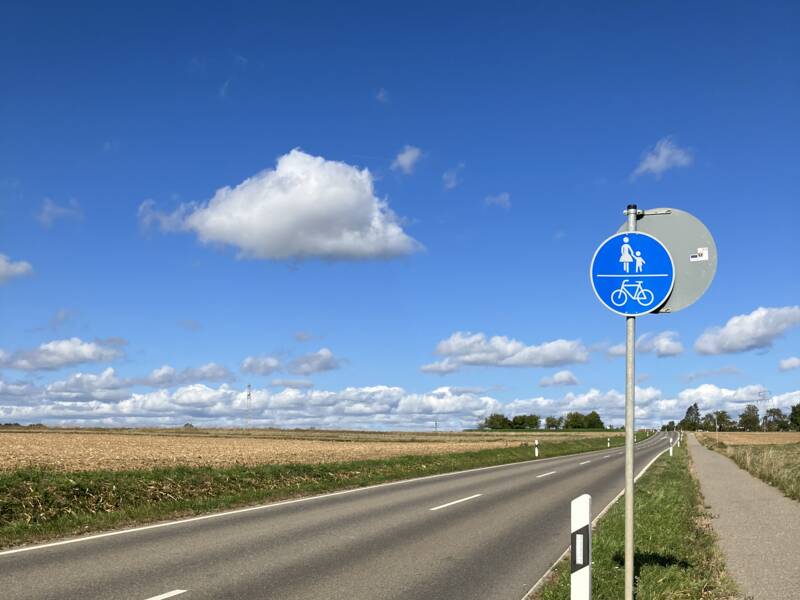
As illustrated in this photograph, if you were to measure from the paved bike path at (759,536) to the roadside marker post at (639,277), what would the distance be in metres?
3.60

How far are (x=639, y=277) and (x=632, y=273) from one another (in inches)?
2.6

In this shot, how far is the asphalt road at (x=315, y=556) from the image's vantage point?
761 centimetres

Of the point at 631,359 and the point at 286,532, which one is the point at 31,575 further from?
the point at 631,359

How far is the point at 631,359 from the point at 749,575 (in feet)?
15.8

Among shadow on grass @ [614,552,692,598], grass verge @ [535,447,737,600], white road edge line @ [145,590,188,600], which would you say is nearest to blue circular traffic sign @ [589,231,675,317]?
grass verge @ [535,447,737,600]

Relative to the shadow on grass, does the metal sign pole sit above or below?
above

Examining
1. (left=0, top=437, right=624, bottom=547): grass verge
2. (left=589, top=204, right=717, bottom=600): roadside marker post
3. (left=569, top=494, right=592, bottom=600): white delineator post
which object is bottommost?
(left=0, top=437, right=624, bottom=547): grass verge

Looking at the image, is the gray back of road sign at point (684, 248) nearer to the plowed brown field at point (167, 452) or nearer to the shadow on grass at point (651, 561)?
the shadow on grass at point (651, 561)

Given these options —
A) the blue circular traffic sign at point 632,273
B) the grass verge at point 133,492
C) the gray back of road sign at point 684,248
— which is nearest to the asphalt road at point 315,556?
the grass verge at point 133,492

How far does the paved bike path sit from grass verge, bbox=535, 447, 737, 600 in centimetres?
28

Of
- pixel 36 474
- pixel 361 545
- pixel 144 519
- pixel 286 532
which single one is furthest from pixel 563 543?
pixel 36 474

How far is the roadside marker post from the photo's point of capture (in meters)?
5.77

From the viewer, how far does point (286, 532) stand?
11.5 metres

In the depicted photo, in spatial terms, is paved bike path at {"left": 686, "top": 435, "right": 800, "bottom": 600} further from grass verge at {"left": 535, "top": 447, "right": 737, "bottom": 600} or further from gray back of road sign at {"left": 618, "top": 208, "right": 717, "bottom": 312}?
gray back of road sign at {"left": 618, "top": 208, "right": 717, "bottom": 312}
